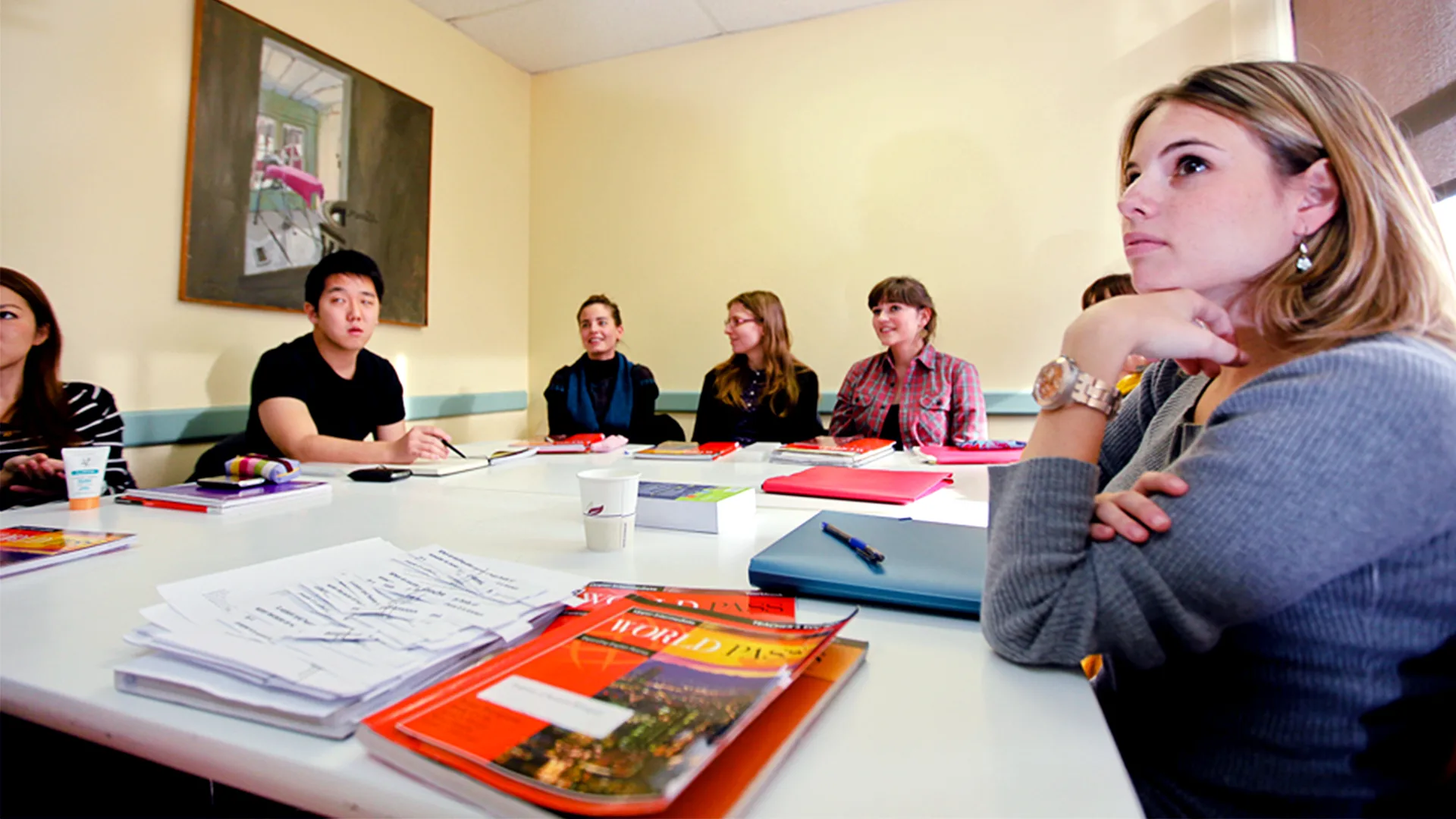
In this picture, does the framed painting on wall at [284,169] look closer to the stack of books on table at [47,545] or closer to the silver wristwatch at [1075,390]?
the stack of books on table at [47,545]

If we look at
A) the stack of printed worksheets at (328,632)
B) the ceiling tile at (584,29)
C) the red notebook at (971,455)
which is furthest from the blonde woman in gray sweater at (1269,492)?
the ceiling tile at (584,29)

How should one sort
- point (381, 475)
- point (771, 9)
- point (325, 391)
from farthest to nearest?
point (771, 9)
point (325, 391)
point (381, 475)

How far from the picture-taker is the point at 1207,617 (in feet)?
1.82

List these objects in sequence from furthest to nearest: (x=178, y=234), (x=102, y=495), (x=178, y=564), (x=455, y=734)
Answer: (x=178, y=234) < (x=102, y=495) < (x=178, y=564) < (x=455, y=734)

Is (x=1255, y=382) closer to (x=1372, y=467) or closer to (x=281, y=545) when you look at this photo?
(x=1372, y=467)

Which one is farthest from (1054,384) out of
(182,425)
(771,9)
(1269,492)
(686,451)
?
(771,9)

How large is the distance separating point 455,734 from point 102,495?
57.9 inches

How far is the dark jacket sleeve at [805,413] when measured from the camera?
9.74 ft

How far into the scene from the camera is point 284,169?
263 centimetres

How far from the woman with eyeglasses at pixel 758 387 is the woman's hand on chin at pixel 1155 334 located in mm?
2205

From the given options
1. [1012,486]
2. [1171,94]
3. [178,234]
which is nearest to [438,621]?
[1012,486]

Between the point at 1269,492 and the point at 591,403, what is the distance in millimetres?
2763

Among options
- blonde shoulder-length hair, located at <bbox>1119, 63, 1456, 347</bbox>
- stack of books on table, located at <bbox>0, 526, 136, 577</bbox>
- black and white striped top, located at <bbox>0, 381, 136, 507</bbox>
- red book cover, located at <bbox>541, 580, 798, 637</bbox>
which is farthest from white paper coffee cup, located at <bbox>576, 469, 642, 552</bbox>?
black and white striped top, located at <bbox>0, 381, 136, 507</bbox>

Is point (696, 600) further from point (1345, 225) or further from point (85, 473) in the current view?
point (85, 473)
